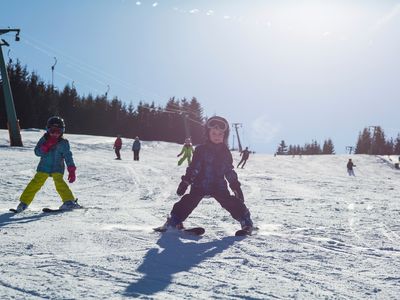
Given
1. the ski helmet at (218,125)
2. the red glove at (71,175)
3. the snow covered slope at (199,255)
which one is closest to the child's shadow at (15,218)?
the snow covered slope at (199,255)

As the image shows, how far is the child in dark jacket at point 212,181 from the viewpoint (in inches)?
199

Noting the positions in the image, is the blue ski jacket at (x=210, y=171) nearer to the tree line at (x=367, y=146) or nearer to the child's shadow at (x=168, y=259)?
the child's shadow at (x=168, y=259)

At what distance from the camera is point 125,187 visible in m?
11.0

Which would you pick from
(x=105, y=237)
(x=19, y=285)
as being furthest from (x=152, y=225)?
(x=19, y=285)

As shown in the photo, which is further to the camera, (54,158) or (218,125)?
(54,158)

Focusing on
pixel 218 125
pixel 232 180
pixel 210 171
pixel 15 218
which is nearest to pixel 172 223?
pixel 210 171

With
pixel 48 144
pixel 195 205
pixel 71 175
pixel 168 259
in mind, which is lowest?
pixel 168 259

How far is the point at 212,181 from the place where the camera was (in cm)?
518

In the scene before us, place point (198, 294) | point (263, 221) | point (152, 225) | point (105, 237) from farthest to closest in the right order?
point (263, 221), point (152, 225), point (105, 237), point (198, 294)

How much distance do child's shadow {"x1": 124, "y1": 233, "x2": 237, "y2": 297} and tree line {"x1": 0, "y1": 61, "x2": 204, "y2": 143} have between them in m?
50.1

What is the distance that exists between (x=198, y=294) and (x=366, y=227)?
3586mm

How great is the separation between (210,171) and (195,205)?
0.43 metres

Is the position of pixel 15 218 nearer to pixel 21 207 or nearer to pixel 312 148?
pixel 21 207

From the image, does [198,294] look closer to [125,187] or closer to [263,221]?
[263,221]
